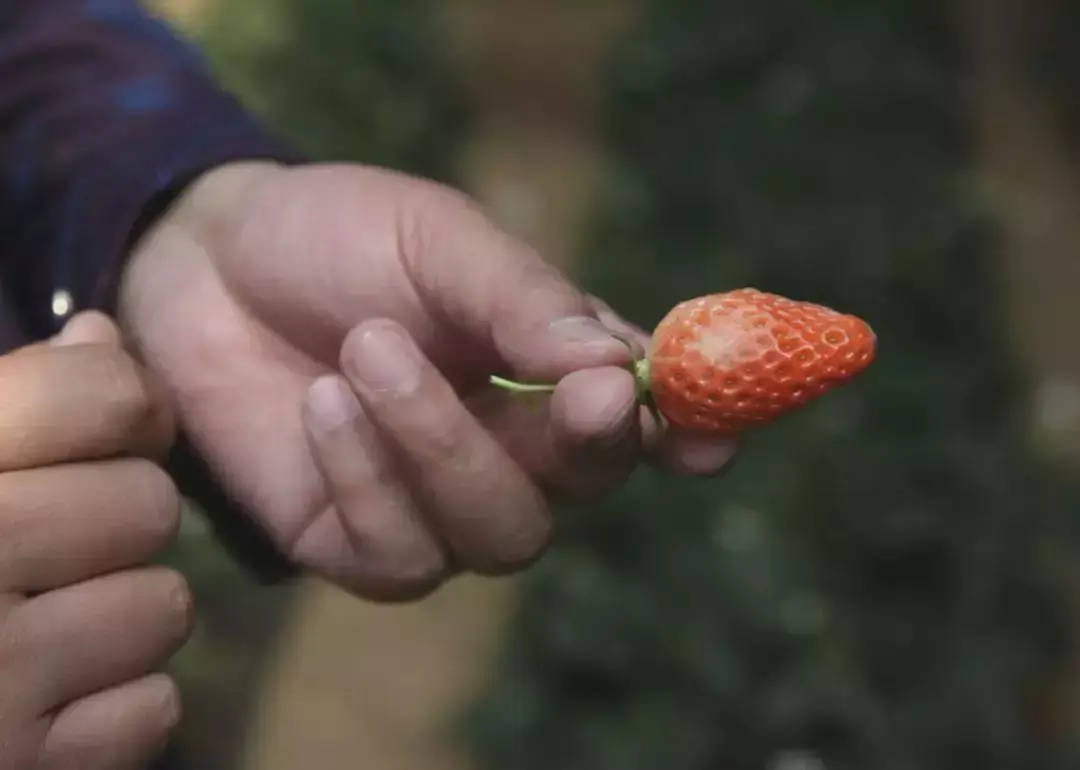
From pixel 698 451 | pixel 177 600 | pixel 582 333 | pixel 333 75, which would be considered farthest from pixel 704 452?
pixel 333 75

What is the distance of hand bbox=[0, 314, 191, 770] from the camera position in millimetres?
508

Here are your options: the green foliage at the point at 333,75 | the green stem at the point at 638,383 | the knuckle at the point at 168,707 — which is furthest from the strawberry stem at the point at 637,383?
the green foliage at the point at 333,75

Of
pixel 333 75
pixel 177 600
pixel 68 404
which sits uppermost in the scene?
pixel 68 404

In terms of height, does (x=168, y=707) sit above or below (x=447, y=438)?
below

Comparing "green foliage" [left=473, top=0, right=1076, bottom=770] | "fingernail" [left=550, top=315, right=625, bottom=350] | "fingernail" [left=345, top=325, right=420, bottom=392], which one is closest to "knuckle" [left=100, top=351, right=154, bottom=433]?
"fingernail" [left=345, top=325, right=420, bottom=392]

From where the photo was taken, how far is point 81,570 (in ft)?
1.75

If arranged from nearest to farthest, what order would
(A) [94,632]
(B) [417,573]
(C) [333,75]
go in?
1. (A) [94,632]
2. (B) [417,573]
3. (C) [333,75]

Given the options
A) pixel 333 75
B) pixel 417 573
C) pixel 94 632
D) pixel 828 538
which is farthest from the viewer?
pixel 333 75

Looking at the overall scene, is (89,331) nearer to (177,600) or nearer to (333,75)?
(177,600)

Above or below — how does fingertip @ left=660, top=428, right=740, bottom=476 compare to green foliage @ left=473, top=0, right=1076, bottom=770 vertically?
above

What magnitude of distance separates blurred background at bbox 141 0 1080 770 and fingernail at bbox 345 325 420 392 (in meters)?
0.35

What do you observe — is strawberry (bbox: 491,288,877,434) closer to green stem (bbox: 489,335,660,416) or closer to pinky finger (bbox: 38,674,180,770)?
green stem (bbox: 489,335,660,416)

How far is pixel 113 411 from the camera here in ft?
1.81

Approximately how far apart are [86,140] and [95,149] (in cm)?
1
